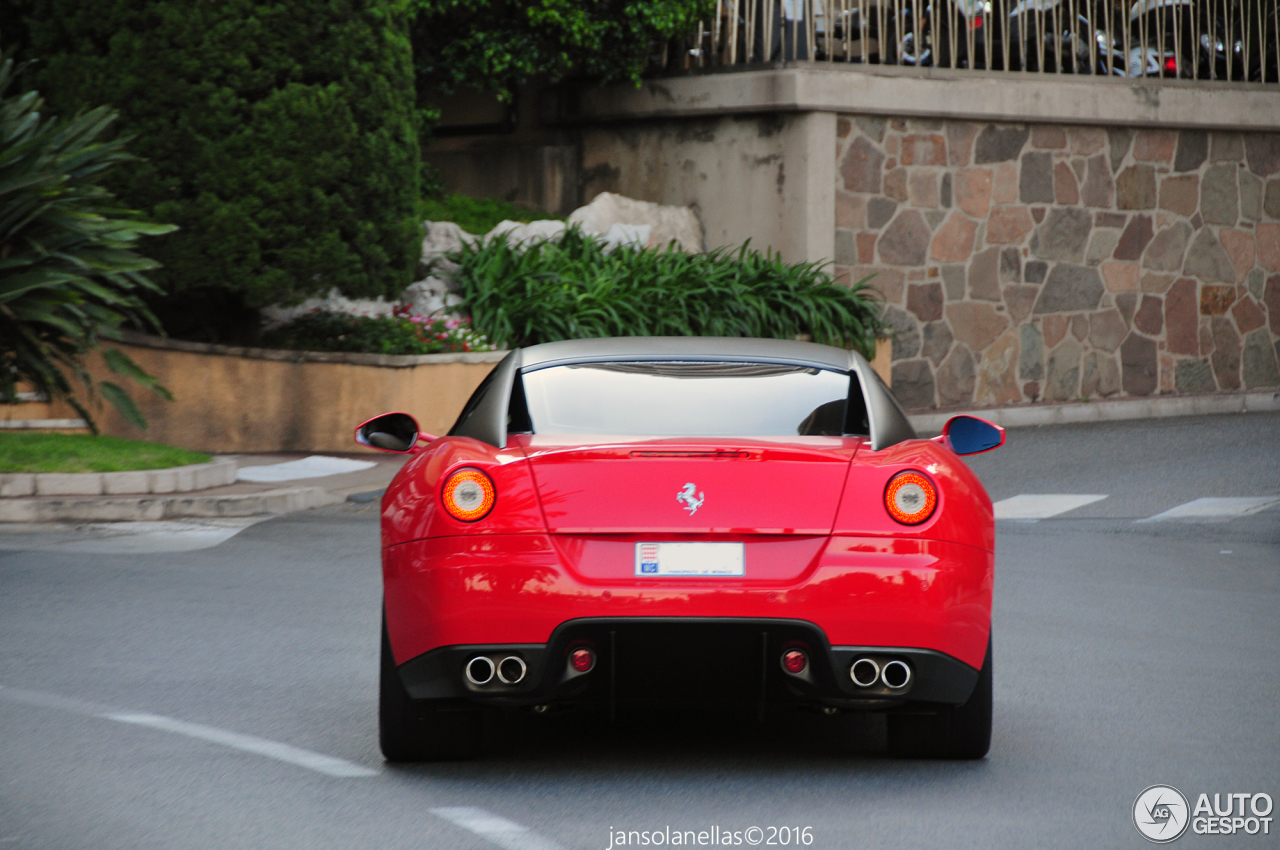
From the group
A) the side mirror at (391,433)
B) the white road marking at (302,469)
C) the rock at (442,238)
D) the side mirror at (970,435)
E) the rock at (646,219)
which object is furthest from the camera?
the rock at (646,219)

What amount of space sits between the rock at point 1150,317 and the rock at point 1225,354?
882 mm

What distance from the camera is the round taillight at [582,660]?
461 cm

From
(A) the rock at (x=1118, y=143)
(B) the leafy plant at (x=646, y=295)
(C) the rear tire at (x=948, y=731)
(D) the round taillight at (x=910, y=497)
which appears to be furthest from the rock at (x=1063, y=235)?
(D) the round taillight at (x=910, y=497)

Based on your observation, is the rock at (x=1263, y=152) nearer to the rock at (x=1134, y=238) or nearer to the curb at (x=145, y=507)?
the rock at (x=1134, y=238)

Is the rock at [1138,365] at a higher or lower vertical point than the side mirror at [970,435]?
higher

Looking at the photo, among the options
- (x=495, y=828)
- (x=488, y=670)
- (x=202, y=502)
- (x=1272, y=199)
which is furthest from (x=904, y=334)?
(x=495, y=828)

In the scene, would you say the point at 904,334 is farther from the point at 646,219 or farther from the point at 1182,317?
the point at 1182,317

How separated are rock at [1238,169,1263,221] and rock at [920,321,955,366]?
471 cm

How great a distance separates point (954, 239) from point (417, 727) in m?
15.5

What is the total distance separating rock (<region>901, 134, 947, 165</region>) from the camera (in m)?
19.1

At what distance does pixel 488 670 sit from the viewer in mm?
4621

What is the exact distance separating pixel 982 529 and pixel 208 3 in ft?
36.2

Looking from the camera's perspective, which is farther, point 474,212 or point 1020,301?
point 1020,301

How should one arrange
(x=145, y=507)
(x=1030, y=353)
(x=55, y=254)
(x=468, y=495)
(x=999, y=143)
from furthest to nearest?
(x=1030, y=353) → (x=999, y=143) → (x=55, y=254) → (x=145, y=507) → (x=468, y=495)
